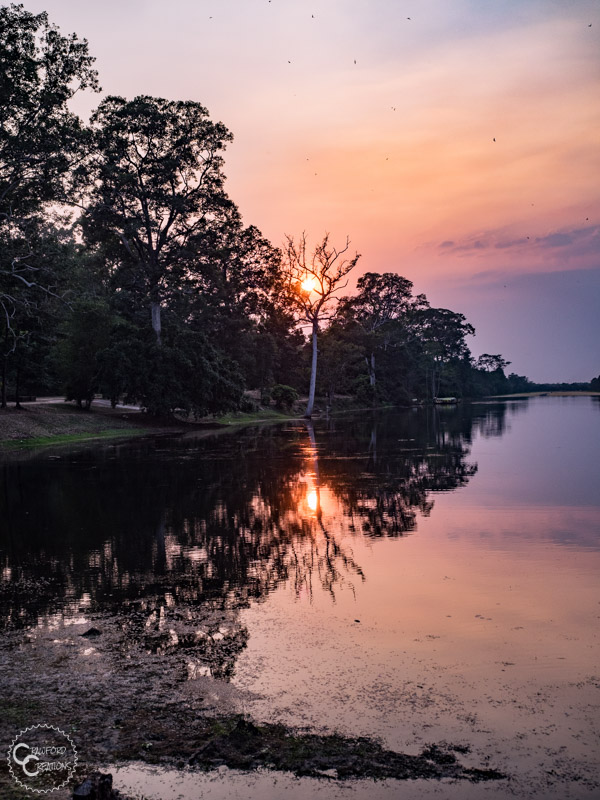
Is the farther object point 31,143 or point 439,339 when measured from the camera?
point 439,339

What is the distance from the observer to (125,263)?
57562 millimetres

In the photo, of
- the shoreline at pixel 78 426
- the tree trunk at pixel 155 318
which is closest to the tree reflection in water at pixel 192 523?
the shoreline at pixel 78 426

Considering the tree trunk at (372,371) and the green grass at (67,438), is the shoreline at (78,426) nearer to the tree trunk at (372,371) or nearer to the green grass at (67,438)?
the green grass at (67,438)

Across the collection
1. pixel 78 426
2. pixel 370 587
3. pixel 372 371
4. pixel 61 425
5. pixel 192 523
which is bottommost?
pixel 192 523

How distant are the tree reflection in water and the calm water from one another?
0.06 meters

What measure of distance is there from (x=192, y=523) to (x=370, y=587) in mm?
6099

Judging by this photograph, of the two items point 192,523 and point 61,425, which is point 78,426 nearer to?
point 61,425

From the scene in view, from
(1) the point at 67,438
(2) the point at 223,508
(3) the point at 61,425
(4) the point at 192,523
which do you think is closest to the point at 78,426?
(3) the point at 61,425

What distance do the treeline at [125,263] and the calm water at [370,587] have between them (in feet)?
73.8

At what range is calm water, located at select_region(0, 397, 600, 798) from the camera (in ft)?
18.2

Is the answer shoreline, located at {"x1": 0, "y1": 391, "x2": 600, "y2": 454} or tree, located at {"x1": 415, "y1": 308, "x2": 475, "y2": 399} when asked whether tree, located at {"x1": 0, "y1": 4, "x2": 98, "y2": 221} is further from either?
tree, located at {"x1": 415, "y1": 308, "x2": 475, "y2": 399}

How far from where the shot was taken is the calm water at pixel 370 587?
18.2 ft

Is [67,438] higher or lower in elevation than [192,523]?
lower

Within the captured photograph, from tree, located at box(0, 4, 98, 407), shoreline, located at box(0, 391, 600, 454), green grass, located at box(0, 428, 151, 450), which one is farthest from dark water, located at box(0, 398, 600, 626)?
tree, located at box(0, 4, 98, 407)
